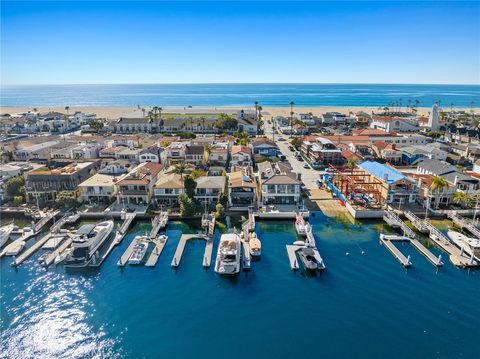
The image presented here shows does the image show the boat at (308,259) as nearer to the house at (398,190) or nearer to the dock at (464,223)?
the house at (398,190)

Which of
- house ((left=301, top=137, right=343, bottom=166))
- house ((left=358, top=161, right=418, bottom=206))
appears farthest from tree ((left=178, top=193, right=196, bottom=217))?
house ((left=301, top=137, right=343, bottom=166))

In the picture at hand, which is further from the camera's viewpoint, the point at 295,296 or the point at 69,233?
the point at 69,233

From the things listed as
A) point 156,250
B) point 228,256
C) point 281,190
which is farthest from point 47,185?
point 281,190

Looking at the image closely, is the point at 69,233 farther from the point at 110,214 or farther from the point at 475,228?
the point at 475,228

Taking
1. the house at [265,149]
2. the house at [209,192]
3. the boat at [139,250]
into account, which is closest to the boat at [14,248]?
the boat at [139,250]

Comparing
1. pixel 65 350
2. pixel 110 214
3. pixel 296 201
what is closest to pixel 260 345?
pixel 65 350

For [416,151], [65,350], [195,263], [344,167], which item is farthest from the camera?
[416,151]

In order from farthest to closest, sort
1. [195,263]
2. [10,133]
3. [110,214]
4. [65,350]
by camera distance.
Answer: [10,133] < [110,214] < [195,263] < [65,350]
